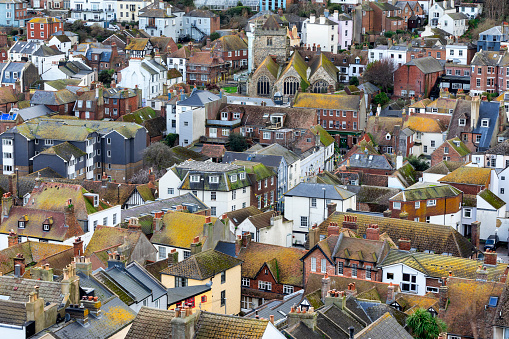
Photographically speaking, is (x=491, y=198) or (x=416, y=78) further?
(x=416, y=78)

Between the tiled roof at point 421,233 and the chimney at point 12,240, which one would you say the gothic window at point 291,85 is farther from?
the chimney at point 12,240

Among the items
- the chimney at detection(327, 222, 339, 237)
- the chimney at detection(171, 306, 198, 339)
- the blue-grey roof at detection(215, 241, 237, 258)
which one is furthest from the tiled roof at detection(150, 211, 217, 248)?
the chimney at detection(171, 306, 198, 339)

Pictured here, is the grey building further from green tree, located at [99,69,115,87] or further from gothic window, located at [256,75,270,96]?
green tree, located at [99,69,115,87]

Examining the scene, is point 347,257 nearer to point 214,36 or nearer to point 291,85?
point 291,85

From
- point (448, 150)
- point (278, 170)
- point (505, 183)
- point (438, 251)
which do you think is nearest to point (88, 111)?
point (278, 170)

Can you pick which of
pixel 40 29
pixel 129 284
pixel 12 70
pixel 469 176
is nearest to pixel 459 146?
pixel 469 176

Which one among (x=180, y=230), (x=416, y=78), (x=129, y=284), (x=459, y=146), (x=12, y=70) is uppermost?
(x=416, y=78)

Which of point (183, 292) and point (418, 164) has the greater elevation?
point (418, 164)

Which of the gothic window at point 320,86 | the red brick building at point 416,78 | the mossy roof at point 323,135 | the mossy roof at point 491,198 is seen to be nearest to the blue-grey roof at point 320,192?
the mossy roof at point 491,198
